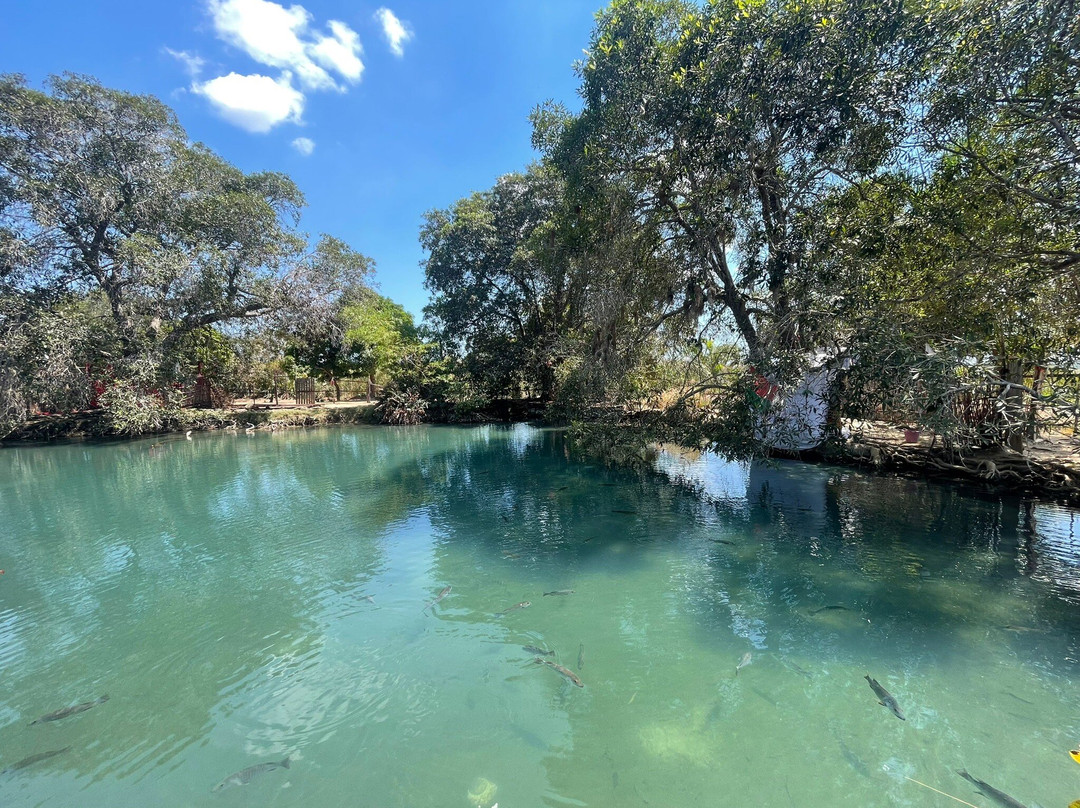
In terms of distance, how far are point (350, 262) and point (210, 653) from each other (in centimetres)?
2047

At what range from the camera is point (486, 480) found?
12062mm

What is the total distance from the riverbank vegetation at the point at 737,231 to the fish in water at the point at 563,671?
5.00 metres

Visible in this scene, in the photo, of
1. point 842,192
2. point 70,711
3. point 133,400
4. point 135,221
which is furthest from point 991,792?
point 135,221

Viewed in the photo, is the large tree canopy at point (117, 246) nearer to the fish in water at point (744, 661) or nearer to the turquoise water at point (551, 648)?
the turquoise water at point (551, 648)

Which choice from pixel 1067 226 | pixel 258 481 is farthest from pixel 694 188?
pixel 258 481

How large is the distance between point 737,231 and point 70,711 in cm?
1203

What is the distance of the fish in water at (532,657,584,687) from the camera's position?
4118 millimetres

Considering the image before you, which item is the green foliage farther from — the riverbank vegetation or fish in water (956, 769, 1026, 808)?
fish in water (956, 769, 1026, 808)

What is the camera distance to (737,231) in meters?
10.2

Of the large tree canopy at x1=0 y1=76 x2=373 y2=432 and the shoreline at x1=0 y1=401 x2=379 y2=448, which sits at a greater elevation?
the large tree canopy at x1=0 y1=76 x2=373 y2=432

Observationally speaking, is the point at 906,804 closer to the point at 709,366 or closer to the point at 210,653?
the point at 210,653

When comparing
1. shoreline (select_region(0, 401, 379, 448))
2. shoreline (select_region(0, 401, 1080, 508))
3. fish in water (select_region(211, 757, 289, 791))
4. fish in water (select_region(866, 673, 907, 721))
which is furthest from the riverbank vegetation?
fish in water (select_region(211, 757, 289, 791))

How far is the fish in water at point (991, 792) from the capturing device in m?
2.81

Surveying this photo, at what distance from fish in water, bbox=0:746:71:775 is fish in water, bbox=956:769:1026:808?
621 centimetres
